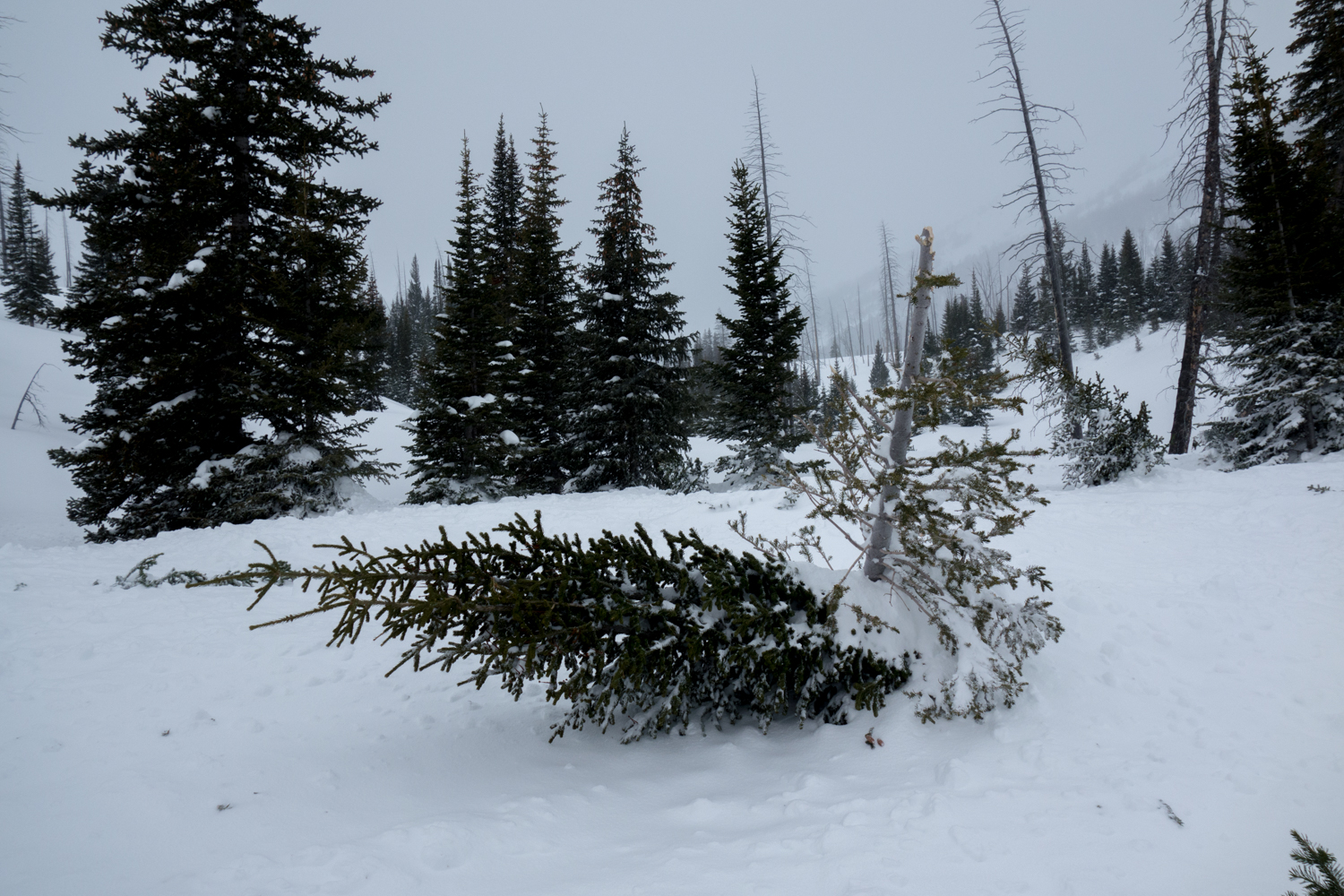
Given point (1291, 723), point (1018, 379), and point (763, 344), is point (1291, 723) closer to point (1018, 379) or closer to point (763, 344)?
point (1018, 379)

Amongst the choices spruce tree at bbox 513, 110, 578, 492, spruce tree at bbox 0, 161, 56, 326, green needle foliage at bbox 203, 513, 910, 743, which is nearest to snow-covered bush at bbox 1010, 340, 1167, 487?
green needle foliage at bbox 203, 513, 910, 743

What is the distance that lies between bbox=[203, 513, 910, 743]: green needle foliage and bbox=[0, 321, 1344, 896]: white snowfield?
0.29 metres

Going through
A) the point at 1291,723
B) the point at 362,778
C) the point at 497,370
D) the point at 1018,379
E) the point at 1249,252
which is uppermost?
the point at 1249,252

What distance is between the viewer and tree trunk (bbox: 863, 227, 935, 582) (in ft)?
13.1

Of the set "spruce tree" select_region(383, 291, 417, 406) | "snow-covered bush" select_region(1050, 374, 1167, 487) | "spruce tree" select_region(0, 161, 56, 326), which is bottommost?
"snow-covered bush" select_region(1050, 374, 1167, 487)

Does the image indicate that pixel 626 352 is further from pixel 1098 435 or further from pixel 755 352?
pixel 1098 435

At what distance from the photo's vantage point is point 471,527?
33.4 ft

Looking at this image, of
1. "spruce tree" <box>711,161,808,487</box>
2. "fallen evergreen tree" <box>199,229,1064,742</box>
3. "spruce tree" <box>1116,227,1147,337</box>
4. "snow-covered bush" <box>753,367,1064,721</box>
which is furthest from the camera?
"spruce tree" <box>1116,227,1147,337</box>

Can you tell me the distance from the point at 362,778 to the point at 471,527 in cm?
718

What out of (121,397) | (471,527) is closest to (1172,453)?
(471,527)

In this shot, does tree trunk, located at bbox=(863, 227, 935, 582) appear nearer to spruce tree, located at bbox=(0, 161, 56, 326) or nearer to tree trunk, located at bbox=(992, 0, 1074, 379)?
tree trunk, located at bbox=(992, 0, 1074, 379)

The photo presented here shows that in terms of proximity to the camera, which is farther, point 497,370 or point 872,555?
point 497,370

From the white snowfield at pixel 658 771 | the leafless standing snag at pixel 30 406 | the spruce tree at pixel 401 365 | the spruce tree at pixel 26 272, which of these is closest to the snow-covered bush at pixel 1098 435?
the white snowfield at pixel 658 771

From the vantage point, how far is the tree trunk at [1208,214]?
42.2 feet
